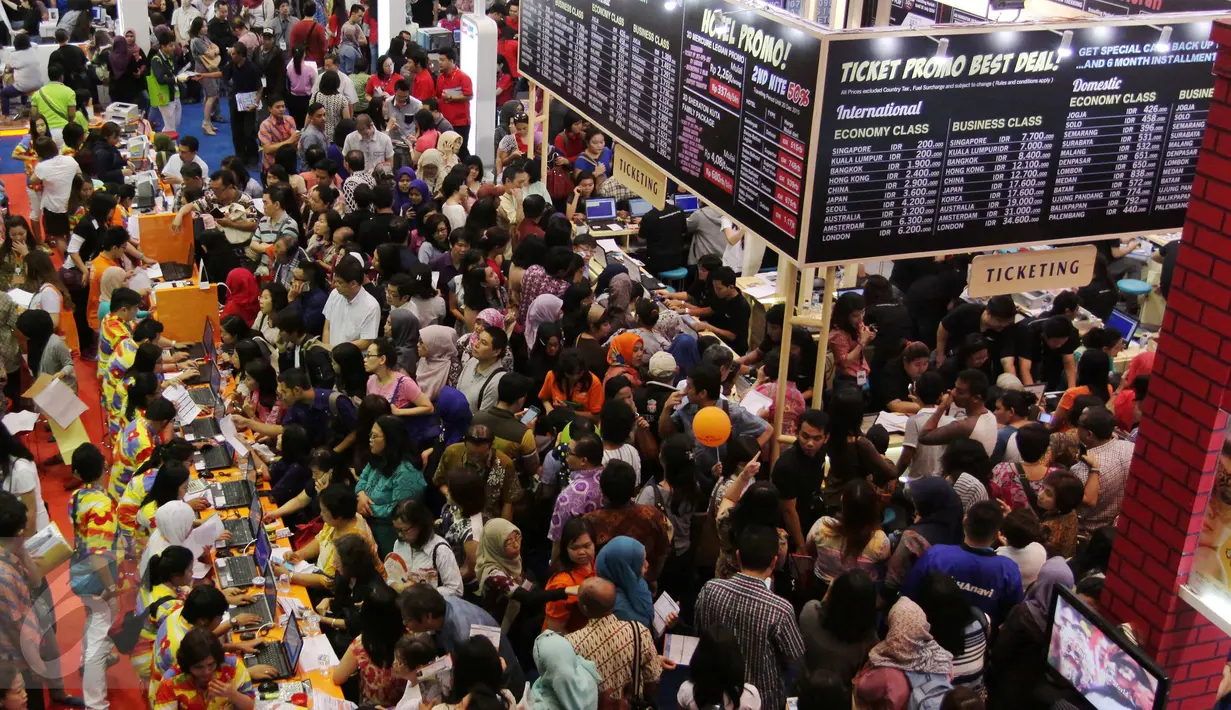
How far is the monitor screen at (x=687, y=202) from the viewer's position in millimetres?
11625

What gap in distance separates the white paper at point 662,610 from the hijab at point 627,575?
38 millimetres

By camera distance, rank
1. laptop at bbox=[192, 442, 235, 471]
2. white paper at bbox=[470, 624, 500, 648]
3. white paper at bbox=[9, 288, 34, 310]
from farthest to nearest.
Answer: white paper at bbox=[9, 288, 34, 310]
laptop at bbox=[192, 442, 235, 471]
white paper at bbox=[470, 624, 500, 648]

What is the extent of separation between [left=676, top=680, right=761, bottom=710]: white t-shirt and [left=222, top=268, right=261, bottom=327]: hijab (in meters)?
5.18

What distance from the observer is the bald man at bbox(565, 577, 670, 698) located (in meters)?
4.90

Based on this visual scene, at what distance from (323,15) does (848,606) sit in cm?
1618

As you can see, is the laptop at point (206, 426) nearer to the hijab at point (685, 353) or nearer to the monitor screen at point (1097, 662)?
the hijab at point (685, 353)

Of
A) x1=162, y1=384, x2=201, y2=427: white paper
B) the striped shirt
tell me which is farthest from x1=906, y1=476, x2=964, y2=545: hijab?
x1=162, y1=384, x2=201, y2=427: white paper

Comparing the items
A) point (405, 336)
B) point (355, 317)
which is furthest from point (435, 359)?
point (355, 317)

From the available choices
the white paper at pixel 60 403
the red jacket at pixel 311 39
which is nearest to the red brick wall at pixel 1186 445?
the white paper at pixel 60 403

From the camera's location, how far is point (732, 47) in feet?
22.2

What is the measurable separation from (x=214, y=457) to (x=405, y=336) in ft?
4.63

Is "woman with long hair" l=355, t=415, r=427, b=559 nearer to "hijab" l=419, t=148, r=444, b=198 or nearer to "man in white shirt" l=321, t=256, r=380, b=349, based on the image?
"man in white shirt" l=321, t=256, r=380, b=349

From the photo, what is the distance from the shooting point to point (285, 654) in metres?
5.55

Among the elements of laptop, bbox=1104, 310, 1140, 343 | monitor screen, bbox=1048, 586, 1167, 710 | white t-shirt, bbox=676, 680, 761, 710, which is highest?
monitor screen, bbox=1048, 586, 1167, 710
